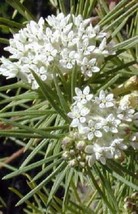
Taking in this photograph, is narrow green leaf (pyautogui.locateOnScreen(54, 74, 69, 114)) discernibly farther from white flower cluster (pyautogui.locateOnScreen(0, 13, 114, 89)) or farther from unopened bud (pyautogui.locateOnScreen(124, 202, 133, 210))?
unopened bud (pyautogui.locateOnScreen(124, 202, 133, 210))

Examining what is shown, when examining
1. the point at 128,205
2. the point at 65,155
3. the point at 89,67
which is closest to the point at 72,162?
the point at 65,155

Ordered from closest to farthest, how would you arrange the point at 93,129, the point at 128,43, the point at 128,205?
the point at 93,129, the point at 128,43, the point at 128,205

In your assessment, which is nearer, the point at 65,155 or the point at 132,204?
the point at 65,155

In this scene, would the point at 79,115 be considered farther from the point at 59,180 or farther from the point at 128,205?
the point at 128,205

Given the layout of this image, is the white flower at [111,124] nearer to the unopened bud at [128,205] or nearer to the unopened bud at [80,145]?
the unopened bud at [80,145]

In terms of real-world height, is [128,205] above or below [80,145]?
below

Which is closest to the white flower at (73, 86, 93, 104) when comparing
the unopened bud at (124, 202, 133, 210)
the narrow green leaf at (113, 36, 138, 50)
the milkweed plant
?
the milkweed plant

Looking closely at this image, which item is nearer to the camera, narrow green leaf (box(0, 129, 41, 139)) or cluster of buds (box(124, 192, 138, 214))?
narrow green leaf (box(0, 129, 41, 139))

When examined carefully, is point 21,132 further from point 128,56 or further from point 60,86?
point 128,56

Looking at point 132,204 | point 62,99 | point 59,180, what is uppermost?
point 62,99
